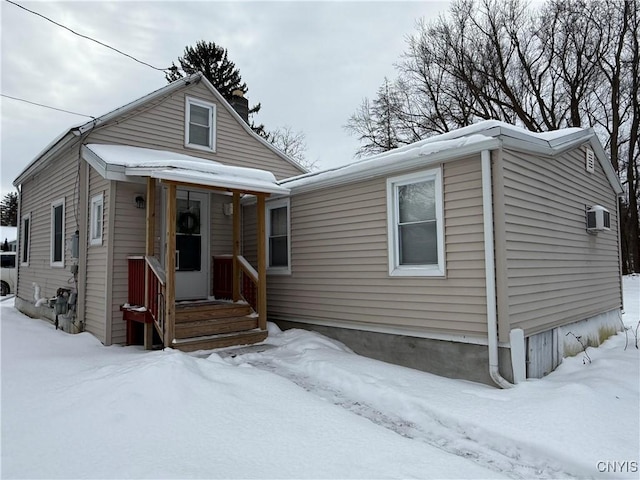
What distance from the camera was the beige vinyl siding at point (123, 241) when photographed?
684 cm

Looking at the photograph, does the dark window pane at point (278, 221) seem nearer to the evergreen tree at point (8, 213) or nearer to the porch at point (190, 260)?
the porch at point (190, 260)

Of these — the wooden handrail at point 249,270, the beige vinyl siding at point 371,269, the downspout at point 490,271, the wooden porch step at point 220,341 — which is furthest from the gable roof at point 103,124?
the downspout at point 490,271

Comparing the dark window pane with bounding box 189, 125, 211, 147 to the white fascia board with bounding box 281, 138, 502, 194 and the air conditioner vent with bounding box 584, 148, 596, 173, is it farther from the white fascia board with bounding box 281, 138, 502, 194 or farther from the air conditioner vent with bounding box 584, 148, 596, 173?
the air conditioner vent with bounding box 584, 148, 596, 173

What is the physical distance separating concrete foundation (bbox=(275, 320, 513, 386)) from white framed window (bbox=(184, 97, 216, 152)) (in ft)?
18.0

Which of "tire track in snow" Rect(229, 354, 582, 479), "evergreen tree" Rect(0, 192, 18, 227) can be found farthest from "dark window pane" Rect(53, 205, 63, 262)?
"evergreen tree" Rect(0, 192, 18, 227)

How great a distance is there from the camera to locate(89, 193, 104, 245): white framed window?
7115mm

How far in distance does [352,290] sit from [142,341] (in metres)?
3.81

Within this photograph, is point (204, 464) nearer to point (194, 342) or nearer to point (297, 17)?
point (194, 342)

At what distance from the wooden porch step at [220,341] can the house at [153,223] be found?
0.06ft

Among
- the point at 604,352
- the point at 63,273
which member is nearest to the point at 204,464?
the point at 604,352

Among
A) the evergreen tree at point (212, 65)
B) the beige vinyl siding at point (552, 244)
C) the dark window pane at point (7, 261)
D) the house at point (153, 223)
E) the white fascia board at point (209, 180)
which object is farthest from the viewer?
the evergreen tree at point (212, 65)

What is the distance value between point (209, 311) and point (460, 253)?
396 centimetres

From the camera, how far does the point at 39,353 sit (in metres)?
5.91

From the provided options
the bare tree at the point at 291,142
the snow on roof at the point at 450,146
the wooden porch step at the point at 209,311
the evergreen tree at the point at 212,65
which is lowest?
the wooden porch step at the point at 209,311
